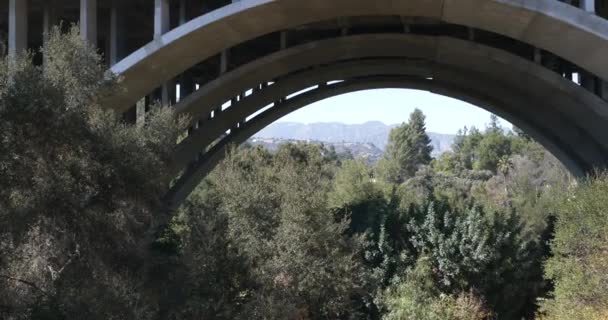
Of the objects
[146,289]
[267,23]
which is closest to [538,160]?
[267,23]

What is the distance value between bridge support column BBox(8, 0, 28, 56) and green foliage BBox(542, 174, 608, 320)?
1412cm

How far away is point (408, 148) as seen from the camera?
112m

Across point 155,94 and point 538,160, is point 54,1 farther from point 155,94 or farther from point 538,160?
point 538,160

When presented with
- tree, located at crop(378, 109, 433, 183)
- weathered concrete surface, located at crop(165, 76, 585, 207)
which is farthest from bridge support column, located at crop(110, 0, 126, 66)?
tree, located at crop(378, 109, 433, 183)

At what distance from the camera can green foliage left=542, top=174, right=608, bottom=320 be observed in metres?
12.2

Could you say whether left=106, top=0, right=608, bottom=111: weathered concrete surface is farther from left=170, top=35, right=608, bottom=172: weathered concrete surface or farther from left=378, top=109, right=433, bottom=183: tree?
left=378, top=109, right=433, bottom=183: tree

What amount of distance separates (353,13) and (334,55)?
19.6ft

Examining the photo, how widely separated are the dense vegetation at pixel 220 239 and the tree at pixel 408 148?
78.4 metres

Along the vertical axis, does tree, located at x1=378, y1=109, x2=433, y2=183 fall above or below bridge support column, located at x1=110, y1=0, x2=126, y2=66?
above

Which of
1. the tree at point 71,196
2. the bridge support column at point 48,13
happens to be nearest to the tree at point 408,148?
the bridge support column at point 48,13

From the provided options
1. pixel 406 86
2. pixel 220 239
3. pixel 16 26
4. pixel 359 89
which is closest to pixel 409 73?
pixel 406 86

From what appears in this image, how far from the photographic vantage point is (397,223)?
21141mm

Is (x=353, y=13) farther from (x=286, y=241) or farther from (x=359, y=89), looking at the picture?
(x=359, y=89)

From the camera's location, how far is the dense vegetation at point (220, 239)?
813 centimetres
